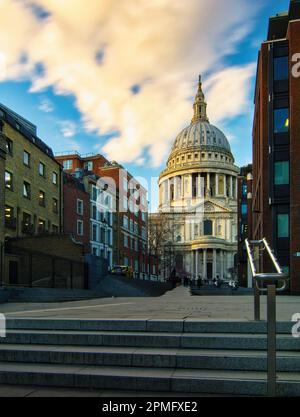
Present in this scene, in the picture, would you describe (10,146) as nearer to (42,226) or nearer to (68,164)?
(42,226)

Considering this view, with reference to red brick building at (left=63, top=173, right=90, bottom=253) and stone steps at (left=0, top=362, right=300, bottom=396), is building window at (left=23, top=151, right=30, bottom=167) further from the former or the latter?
stone steps at (left=0, top=362, right=300, bottom=396)

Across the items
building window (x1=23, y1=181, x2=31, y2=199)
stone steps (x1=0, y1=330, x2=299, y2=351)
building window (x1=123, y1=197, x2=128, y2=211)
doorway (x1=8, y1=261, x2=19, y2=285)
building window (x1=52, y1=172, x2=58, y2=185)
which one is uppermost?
building window (x1=52, y1=172, x2=58, y2=185)

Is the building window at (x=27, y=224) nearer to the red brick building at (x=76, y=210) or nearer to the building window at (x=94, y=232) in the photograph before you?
the red brick building at (x=76, y=210)

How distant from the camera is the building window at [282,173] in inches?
1380

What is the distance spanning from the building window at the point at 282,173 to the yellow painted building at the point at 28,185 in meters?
20.2

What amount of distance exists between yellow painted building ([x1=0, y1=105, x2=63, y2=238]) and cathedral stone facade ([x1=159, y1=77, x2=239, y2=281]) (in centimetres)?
8668

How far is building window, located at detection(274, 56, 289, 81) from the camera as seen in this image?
35.8m

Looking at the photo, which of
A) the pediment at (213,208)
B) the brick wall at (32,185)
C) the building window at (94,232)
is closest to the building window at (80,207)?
the building window at (94,232)

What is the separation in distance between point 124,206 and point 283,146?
33732 mm

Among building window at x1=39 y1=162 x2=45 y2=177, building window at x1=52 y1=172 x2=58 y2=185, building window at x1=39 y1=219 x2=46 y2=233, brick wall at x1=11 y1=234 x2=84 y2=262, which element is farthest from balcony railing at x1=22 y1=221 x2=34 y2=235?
building window at x1=52 y1=172 x2=58 y2=185

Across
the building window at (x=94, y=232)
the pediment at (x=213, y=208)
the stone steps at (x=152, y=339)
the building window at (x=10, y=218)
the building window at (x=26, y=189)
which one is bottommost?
the stone steps at (x=152, y=339)

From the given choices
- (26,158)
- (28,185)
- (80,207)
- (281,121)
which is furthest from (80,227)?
(281,121)
